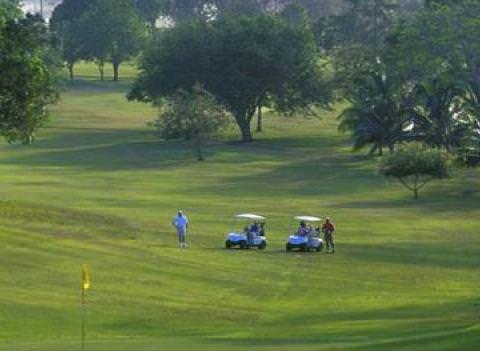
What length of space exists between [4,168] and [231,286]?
49.1 metres

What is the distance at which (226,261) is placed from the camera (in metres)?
48.4

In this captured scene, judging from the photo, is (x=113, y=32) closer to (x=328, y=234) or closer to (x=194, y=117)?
(x=194, y=117)

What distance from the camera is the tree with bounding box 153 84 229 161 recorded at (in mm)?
106500

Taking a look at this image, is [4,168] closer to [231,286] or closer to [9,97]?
[9,97]

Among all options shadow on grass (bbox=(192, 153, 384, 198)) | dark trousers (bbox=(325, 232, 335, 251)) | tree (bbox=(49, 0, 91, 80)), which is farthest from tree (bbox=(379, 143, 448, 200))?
tree (bbox=(49, 0, 91, 80))

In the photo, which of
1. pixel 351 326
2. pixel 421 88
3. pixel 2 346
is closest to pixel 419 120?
pixel 421 88

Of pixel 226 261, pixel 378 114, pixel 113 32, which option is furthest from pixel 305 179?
pixel 113 32

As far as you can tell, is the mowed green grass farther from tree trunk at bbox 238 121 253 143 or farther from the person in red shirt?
tree trunk at bbox 238 121 253 143

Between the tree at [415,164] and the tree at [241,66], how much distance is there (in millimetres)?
37169

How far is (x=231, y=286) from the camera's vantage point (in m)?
42.8

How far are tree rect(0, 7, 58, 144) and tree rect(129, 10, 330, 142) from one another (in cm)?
5909

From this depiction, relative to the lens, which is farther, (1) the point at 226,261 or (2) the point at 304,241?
(2) the point at 304,241

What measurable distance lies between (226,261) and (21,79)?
12.1 m

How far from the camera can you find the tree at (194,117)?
106 m
